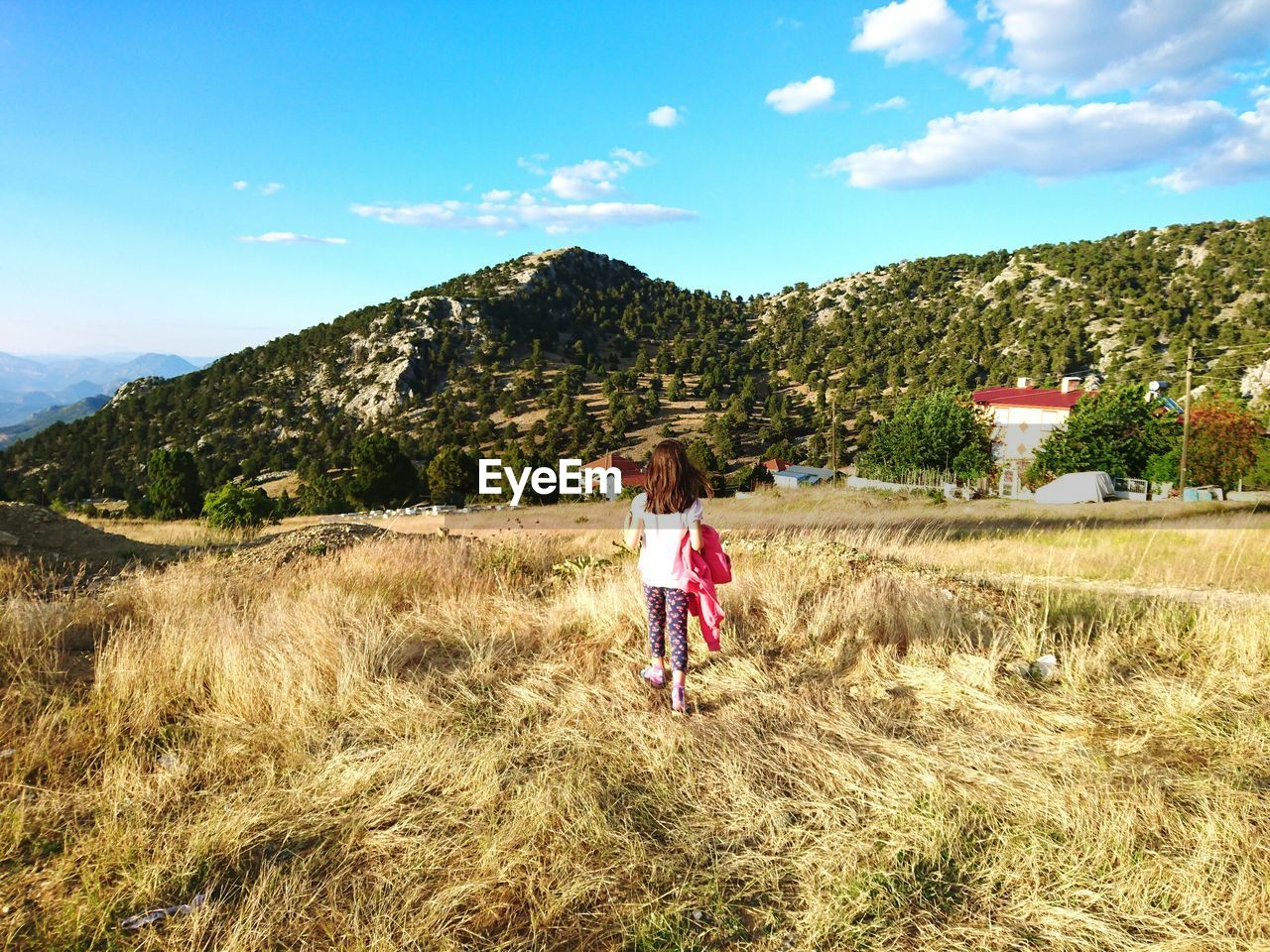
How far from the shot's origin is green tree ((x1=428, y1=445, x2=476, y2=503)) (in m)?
53.3

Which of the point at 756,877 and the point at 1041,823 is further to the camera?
the point at 1041,823

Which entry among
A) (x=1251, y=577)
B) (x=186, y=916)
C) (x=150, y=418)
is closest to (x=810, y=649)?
(x=186, y=916)

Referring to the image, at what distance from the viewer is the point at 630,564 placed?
7.50 m

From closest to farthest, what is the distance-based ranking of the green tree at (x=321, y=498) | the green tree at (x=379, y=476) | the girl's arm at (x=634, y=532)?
the girl's arm at (x=634, y=532) → the green tree at (x=379, y=476) → the green tree at (x=321, y=498)

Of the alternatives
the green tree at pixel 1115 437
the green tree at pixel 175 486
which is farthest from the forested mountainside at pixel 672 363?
the green tree at pixel 175 486

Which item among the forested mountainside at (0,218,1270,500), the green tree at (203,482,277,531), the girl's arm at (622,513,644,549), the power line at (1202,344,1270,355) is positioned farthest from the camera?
the forested mountainside at (0,218,1270,500)

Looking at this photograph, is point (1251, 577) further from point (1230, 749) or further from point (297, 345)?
point (297, 345)

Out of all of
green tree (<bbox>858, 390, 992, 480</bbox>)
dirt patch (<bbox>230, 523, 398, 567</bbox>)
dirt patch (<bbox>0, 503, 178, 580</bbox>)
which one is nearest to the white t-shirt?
dirt patch (<bbox>230, 523, 398, 567</bbox>)

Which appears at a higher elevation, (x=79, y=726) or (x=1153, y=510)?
(x=79, y=726)

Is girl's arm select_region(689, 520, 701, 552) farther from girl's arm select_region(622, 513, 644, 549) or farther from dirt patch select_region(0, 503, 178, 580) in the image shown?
dirt patch select_region(0, 503, 178, 580)

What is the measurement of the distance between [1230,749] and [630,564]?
5.09 m

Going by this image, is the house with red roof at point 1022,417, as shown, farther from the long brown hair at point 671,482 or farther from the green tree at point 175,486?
the green tree at point 175,486

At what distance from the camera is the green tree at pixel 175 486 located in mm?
43344

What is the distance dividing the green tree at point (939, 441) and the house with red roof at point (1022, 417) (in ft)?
5.63
